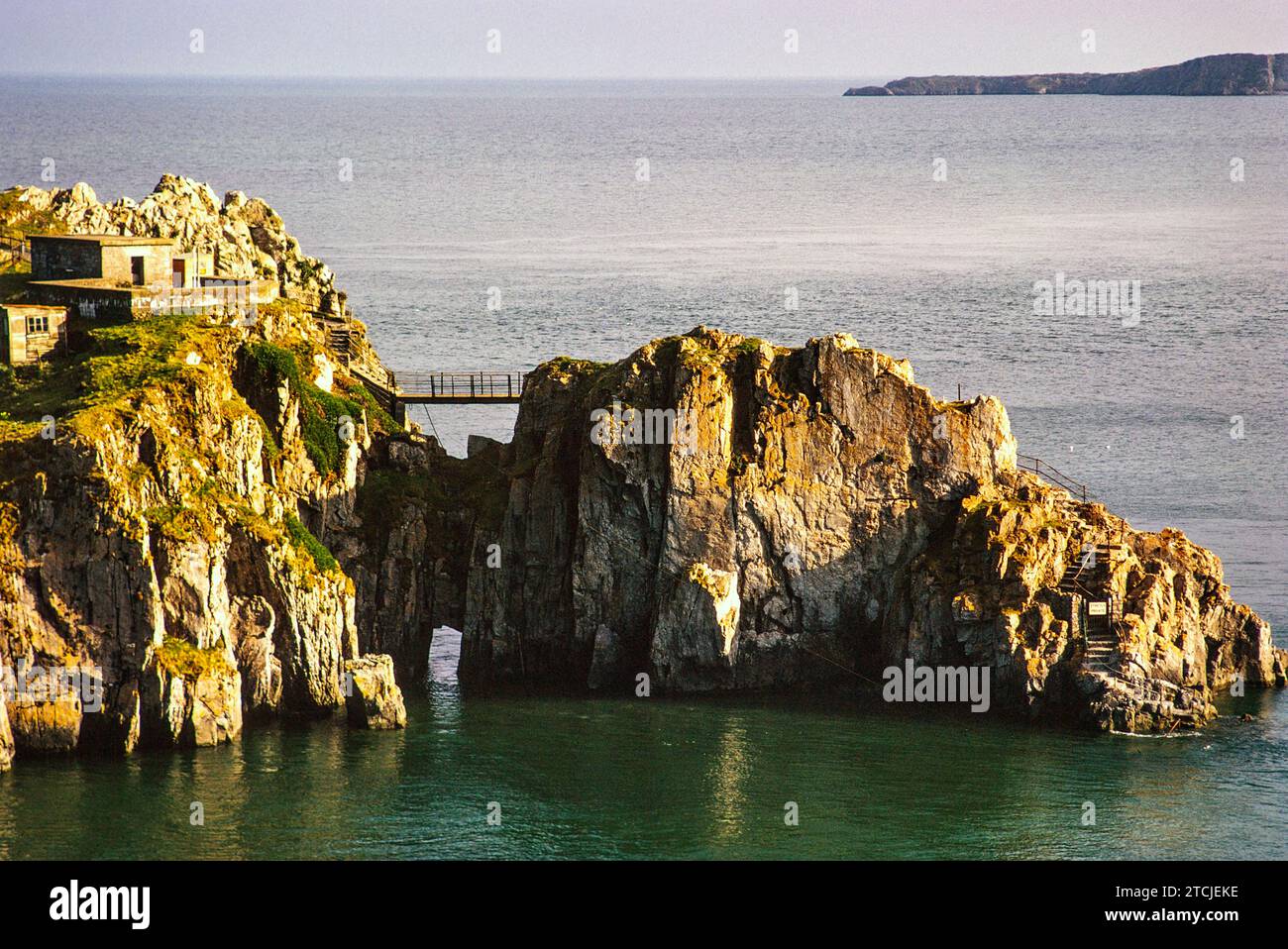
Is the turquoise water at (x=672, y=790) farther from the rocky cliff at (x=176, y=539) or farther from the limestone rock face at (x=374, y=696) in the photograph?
the rocky cliff at (x=176, y=539)

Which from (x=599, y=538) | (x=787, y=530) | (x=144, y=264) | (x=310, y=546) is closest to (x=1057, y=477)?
(x=787, y=530)

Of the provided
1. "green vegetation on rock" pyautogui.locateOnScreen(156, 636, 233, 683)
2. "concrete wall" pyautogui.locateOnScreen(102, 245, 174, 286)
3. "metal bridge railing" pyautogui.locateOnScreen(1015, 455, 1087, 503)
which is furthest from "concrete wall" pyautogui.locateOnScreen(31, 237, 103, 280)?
"metal bridge railing" pyautogui.locateOnScreen(1015, 455, 1087, 503)

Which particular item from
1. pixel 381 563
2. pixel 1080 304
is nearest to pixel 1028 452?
pixel 381 563

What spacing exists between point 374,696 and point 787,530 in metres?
17.6

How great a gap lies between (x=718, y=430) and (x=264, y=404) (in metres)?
18.3

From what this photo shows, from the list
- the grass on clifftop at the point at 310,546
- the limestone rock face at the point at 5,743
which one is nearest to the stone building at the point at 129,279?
the grass on clifftop at the point at 310,546

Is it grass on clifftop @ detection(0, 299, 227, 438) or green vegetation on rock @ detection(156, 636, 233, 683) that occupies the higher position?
grass on clifftop @ detection(0, 299, 227, 438)

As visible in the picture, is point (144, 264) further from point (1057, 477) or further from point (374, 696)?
point (1057, 477)

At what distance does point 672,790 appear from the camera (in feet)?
256

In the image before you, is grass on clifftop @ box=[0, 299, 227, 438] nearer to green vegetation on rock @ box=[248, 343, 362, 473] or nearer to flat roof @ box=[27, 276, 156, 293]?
flat roof @ box=[27, 276, 156, 293]

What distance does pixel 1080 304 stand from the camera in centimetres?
18125

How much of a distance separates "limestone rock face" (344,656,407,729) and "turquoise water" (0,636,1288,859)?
0.86 meters

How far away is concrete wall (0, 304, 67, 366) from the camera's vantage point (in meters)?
91.9

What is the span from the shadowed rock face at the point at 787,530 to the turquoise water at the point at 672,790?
2872mm
